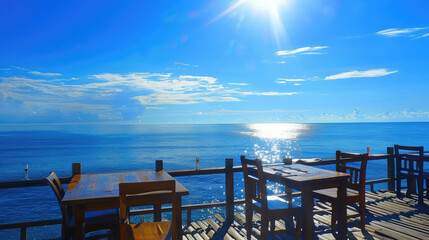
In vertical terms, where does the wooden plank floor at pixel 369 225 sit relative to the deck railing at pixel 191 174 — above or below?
below

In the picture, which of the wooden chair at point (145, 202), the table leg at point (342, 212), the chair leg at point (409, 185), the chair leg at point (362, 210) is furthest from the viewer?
the chair leg at point (409, 185)

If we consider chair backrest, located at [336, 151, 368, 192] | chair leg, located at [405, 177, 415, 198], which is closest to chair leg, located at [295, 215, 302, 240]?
chair backrest, located at [336, 151, 368, 192]

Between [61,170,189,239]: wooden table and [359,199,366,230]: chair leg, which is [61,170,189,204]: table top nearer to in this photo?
[61,170,189,239]: wooden table

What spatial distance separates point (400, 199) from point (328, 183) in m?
4.11

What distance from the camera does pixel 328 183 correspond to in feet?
13.2

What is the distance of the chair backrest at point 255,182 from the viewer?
3.83 meters

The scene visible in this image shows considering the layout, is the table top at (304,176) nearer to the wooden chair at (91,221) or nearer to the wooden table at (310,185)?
the wooden table at (310,185)

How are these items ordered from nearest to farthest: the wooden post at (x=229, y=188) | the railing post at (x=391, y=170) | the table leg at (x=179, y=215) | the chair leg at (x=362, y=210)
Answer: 1. the table leg at (x=179, y=215)
2. the chair leg at (x=362, y=210)
3. the wooden post at (x=229, y=188)
4. the railing post at (x=391, y=170)

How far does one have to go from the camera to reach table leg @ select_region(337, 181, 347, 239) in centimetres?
416

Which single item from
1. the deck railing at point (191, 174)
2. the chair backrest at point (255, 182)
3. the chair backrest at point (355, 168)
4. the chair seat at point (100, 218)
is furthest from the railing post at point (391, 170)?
the chair seat at point (100, 218)

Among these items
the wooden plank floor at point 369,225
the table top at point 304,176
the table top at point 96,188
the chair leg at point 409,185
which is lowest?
the wooden plank floor at point 369,225

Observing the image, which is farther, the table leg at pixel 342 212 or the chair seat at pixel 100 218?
the table leg at pixel 342 212

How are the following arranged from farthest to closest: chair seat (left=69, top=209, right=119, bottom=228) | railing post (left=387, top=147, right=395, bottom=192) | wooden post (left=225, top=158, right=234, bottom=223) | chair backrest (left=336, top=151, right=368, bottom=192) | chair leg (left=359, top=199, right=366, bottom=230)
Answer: railing post (left=387, top=147, right=395, bottom=192) → wooden post (left=225, top=158, right=234, bottom=223) → chair leg (left=359, top=199, right=366, bottom=230) → chair backrest (left=336, top=151, right=368, bottom=192) → chair seat (left=69, top=209, right=119, bottom=228)

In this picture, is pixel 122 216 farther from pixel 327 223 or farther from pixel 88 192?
pixel 327 223
